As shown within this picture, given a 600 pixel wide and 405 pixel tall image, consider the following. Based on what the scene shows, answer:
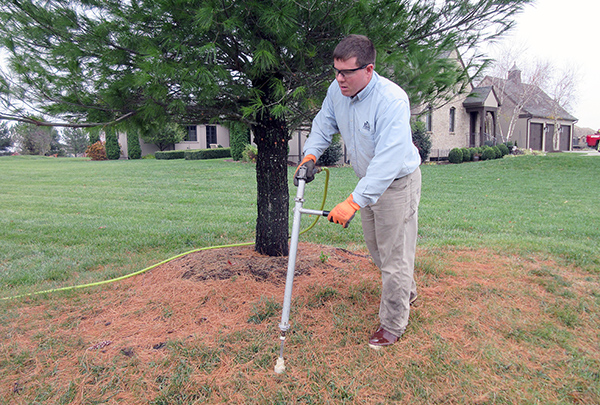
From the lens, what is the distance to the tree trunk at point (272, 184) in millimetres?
3848

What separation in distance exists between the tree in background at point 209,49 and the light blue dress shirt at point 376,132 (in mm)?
459

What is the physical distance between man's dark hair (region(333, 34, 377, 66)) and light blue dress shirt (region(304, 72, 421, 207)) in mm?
179

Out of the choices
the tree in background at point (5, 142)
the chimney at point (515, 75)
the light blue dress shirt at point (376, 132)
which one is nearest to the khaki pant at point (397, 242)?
the light blue dress shirt at point (376, 132)

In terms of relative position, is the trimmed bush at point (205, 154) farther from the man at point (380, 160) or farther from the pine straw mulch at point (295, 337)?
the man at point (380, 160)

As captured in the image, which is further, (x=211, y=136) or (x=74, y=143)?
(x=74, y=143)

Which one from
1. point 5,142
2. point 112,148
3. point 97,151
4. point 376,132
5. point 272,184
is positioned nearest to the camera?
point 376,132

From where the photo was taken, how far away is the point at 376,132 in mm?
2488

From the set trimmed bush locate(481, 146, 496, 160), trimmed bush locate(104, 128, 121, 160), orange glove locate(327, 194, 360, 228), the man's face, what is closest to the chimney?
trimmed bush locate(481, 146, 496, 160)

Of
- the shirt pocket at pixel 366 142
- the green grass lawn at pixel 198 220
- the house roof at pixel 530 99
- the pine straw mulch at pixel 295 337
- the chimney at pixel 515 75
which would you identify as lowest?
the pine straw mulch at pixel 295 337

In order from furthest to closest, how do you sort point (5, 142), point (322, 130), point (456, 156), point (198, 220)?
point (5, 142) → point (456, 156) → point (198, 220) → point (322, 130)

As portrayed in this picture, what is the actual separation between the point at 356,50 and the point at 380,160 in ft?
2.13

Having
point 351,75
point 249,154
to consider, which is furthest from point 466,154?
point 351,75

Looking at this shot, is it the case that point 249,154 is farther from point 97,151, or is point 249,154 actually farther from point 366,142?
point 366,142

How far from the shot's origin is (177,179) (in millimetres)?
12867
